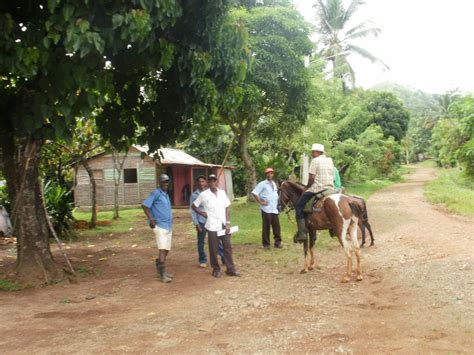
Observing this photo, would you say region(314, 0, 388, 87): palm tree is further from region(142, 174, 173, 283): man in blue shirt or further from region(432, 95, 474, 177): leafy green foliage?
region(142, 174, 173, 283): man in blue shirt

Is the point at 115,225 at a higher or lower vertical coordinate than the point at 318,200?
lower

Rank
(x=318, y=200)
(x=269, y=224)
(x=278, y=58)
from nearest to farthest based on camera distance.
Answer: (x=318, y=200) → (x=269, y=224) → (x=278, y=58)

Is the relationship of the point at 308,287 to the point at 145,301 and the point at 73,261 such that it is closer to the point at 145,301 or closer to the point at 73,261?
the point at 145,301

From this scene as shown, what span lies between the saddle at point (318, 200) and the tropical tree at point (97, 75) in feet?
7.18

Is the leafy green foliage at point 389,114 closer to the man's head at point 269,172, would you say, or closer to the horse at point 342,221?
the man's head at point 269,172

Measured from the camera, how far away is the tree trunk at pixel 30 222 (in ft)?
24.9

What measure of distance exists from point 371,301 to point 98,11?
5.10m

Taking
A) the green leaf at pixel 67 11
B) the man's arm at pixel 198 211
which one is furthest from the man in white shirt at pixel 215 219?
the green leaf at pixel 67 11

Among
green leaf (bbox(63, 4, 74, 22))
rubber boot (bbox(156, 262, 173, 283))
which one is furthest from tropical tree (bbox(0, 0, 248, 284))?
rubber boot (bbox(156, 262, 173, 283))

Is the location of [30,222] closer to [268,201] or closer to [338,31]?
[268,201]

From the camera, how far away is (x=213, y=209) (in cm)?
785

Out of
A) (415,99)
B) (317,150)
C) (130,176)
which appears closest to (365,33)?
(130,176)

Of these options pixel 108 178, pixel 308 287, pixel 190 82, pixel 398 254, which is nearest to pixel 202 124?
pixel 190 82

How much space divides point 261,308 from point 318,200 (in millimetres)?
2675
